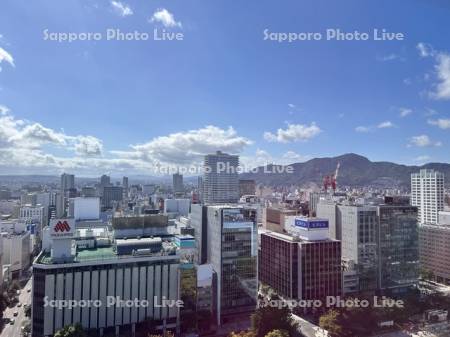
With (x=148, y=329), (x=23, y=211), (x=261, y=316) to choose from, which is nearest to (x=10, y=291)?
(x=148, y=329)

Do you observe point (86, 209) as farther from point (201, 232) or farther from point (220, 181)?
point (220, 181)

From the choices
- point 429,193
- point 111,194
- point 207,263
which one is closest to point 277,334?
point 207,263

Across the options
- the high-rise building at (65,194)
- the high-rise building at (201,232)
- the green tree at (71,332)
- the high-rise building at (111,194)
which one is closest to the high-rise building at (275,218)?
the high-rise building at (201,232)

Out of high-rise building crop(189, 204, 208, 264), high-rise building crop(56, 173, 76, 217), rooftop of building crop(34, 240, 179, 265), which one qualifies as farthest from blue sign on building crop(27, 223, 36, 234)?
high-rise building crop(189, 204, 208, 264)

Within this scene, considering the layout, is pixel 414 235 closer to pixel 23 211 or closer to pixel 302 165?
pixel 23 211

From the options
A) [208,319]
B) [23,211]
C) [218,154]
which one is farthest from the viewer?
[218,154]

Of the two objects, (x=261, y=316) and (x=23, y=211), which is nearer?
(x=261, y=316)
